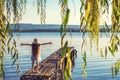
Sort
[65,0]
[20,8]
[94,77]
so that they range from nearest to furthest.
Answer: [65,0], [20,8], [94,77]

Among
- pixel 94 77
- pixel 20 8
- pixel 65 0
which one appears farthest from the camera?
pixel 94 77

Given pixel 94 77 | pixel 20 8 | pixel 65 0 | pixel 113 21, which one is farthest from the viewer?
A: pixel 94 77

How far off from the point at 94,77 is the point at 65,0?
126 ft

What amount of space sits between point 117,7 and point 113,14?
158mm

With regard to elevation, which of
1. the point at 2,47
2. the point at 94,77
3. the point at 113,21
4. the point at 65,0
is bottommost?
the point at 94,77

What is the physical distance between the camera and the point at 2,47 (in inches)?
175

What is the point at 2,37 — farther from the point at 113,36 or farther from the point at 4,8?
the point at 113,36

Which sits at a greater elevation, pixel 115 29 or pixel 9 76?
pixel 115 29

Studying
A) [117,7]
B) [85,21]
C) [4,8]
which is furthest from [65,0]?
[4,8]

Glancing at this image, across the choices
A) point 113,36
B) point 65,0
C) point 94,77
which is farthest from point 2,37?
point 94,77

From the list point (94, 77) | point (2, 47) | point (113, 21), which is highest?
point (113, 21)

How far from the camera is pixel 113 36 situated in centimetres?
407

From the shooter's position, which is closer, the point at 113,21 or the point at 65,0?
the point at 65,0

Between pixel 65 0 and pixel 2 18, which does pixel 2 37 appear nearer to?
pixel 2 18
